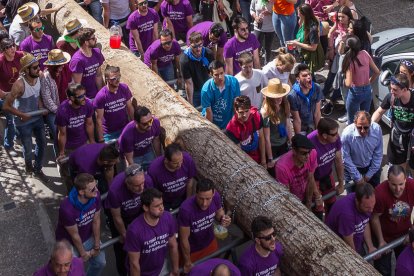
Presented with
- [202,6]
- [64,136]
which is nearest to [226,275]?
[64,136]

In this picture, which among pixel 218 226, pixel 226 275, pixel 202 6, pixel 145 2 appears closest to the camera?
pixel 226 275

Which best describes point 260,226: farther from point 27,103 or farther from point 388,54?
point 388,54

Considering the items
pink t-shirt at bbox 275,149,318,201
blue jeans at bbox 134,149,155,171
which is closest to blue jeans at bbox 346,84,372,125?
pink t-shirt at bbox 275,149,318,201

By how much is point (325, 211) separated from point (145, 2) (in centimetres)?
503

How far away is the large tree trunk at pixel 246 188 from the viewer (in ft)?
20.8

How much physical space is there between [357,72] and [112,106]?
11.7 feet

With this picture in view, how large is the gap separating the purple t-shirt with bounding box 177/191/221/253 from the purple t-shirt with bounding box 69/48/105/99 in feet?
11.7

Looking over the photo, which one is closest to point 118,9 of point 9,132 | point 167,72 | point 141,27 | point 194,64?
point 141,27

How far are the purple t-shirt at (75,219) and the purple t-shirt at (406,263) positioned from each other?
3163 millimetres

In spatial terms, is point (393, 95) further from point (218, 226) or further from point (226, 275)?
point (226, 275)

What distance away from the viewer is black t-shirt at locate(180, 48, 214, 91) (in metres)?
9.56

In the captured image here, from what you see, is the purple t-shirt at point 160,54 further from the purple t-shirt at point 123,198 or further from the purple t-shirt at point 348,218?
the purple t-shirt at point 348,218

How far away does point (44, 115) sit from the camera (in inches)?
359

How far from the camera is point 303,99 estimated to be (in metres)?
8.64
